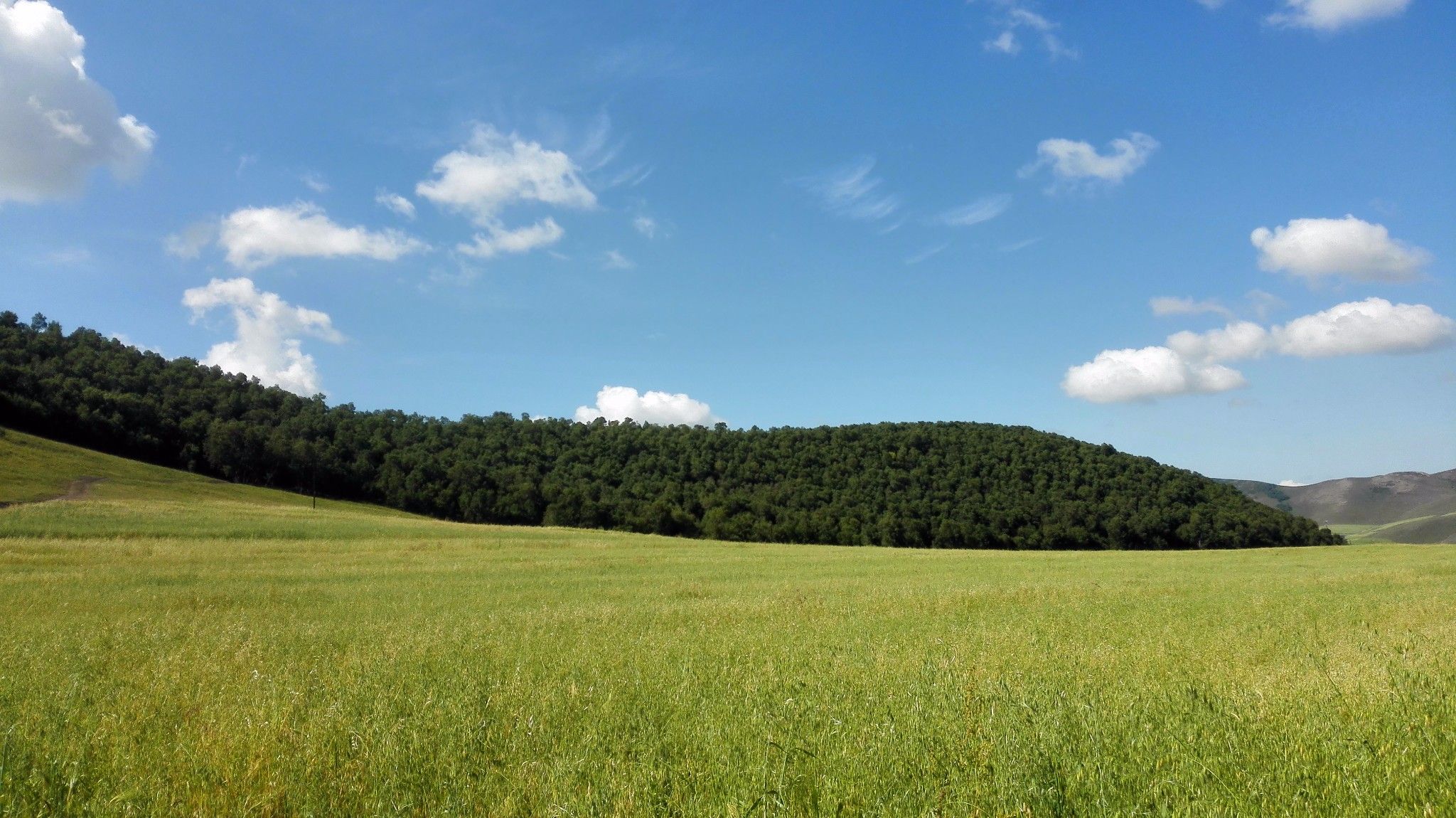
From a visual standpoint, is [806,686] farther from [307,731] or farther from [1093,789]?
[307,731]

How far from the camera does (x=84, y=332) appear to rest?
113 meters

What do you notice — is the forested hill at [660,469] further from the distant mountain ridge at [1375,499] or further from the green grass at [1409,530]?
the distant mountain ridge at [1375,499]

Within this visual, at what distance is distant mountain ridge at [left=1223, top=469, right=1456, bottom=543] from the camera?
12175 cm

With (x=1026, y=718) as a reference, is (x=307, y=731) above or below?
below

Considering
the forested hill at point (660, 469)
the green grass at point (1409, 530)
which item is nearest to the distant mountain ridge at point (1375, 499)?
the green grass at point (1409, 530)

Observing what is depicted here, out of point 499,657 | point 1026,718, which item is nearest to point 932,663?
point 1026,718

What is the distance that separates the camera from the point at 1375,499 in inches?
5404

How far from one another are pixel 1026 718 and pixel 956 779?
4.60 ft

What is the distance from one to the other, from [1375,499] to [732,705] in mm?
176777

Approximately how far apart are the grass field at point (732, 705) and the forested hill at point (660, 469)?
75.4 metres

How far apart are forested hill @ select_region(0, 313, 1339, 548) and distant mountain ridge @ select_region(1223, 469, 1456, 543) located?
129ft

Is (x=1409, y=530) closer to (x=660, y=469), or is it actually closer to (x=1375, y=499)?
(x=1375, y=499)

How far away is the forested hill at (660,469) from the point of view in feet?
284

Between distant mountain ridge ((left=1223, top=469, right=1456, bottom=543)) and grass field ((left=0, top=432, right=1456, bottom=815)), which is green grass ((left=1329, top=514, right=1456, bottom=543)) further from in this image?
grass field ((left=0, top=432, right=1456, bottom=815))
